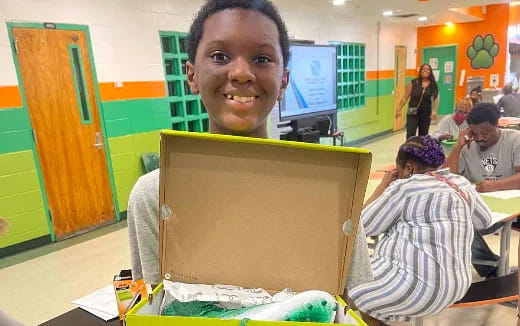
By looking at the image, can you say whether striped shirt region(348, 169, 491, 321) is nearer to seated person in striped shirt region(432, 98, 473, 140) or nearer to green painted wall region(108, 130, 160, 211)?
seated person in striped shirt region(432, 98, 473, 140)

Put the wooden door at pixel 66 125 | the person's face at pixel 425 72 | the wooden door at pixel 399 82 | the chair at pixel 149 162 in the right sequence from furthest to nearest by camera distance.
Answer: the wooden door at pixel 399 82 < the person's face at pixel 425 72 < the chair at pixel 149 162 < the wooden door at pixel 66 125

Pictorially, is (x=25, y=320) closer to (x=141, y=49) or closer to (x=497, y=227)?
(x=141, y=49)

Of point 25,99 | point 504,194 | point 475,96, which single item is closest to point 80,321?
point 504,194

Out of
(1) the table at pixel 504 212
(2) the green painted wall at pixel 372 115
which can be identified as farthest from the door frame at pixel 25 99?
(2) the green painted wall at pixel 372 115

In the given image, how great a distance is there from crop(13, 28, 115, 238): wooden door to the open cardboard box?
363 cm

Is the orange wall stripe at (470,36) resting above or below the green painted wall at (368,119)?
above

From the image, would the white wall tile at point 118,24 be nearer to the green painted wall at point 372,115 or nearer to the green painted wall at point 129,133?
the green painted wall at point 129,133

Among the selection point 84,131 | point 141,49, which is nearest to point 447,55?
point 141,49

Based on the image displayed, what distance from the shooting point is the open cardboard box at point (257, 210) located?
595 millimetres

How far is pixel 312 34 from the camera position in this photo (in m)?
6.91

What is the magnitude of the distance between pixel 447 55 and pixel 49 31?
9.84 meters

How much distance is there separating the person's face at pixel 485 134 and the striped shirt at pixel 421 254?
1.22m

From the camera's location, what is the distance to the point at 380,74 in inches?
356

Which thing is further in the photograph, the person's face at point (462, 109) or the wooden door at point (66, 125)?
the person's face at point (462, 109)
